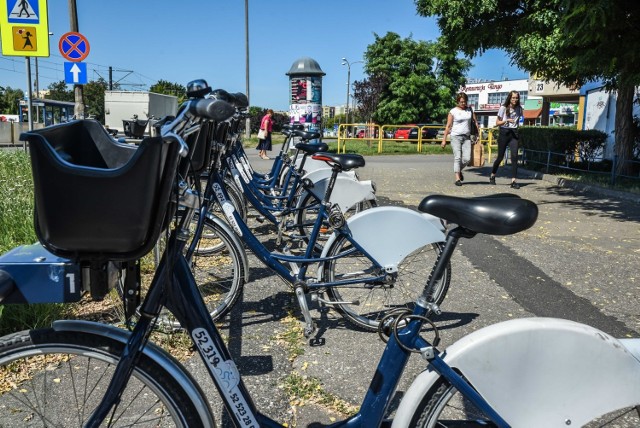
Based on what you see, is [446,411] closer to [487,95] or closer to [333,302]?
[333,302]

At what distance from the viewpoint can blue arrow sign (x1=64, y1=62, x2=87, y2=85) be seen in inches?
445

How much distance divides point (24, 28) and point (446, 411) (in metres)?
8.01

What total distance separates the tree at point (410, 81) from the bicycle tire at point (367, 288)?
38.1 metres

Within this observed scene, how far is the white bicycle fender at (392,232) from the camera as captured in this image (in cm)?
353

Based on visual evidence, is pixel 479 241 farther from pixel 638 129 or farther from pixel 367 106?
pixel 367 106

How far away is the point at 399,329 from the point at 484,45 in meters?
11.9

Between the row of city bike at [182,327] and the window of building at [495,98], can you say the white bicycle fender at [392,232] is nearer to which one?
the row of city bike at [182,327]

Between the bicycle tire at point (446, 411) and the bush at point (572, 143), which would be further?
the bush at point (572, 143)

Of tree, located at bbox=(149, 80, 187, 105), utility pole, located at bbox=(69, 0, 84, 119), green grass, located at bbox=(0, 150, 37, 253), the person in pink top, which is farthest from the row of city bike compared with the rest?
tree, located at bbox=(149, 80, 187, 105)

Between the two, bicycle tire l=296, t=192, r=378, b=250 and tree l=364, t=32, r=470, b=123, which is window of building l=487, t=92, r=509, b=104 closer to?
tree l=364, t=32, r=470, b=123

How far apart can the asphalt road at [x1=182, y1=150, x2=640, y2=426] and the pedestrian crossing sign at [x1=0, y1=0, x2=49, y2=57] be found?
4378 millimetres

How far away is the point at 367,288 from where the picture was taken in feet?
12.3

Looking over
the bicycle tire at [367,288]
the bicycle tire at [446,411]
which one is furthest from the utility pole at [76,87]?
the bicycle tire at [446,411]

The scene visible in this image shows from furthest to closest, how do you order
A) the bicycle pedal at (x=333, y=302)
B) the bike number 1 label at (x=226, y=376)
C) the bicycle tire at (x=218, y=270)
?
the bicycle pedal at (x=333, y=302), the bicycle tire at (x=218, y=270), the bike number 1 label at (x=226, y=376)
